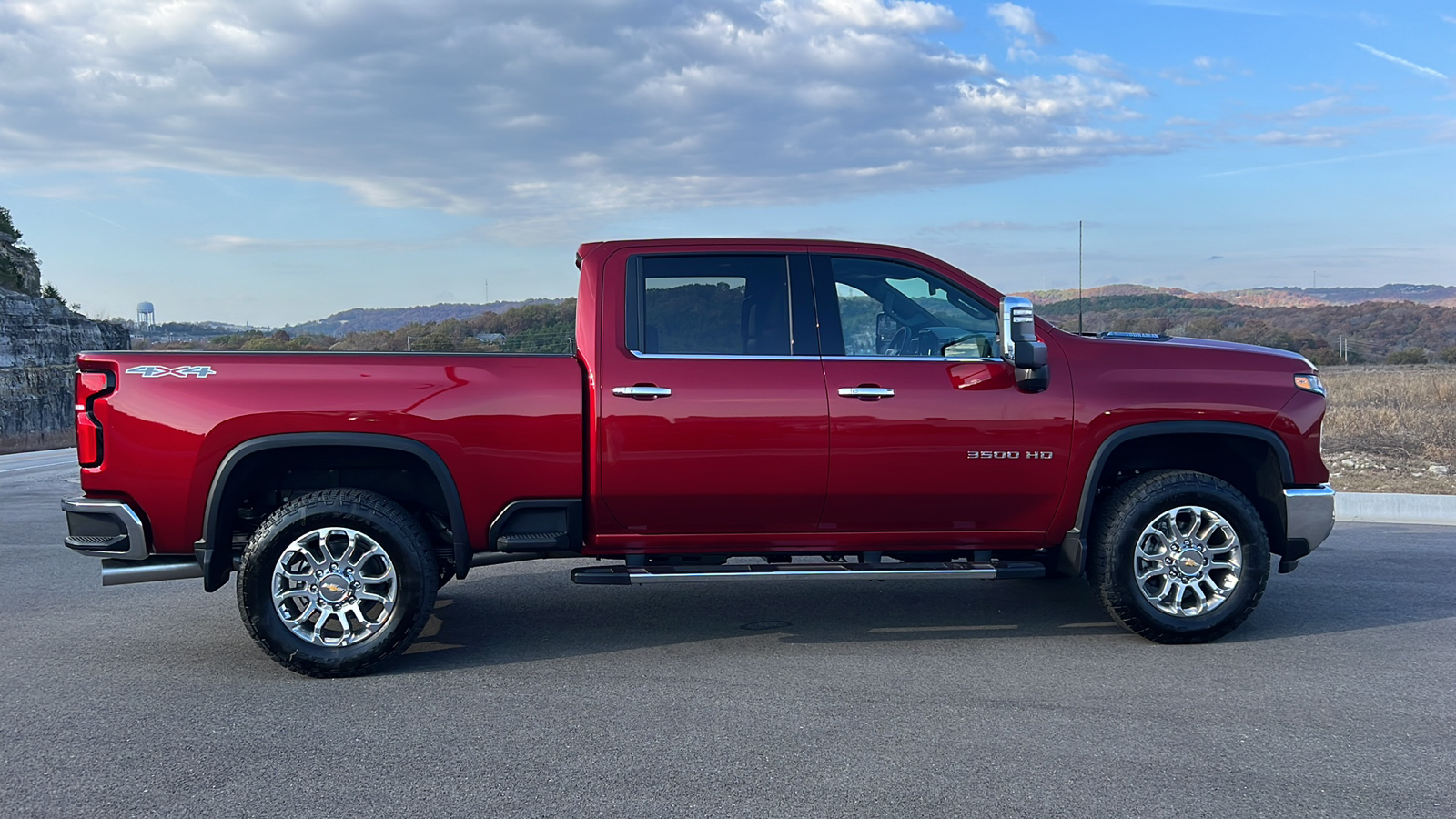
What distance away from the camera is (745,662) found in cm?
522

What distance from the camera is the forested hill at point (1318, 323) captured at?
42.6 m

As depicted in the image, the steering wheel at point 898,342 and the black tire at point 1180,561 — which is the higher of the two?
the steering wheel at point 898,342

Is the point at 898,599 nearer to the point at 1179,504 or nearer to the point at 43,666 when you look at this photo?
the point at 1179,504

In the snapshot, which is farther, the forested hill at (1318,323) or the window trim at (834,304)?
the forested hill at (1318,323)

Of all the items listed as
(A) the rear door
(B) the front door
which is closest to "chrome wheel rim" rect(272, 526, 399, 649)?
(A) the rear door

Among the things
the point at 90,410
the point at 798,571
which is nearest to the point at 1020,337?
the point at 798,571

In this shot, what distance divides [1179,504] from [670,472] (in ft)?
8.58

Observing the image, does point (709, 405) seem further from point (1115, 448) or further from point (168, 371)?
point (168, 371)

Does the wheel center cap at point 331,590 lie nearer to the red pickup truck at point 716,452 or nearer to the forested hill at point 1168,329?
the red pickup truck at point 716,452

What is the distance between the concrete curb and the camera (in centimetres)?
954

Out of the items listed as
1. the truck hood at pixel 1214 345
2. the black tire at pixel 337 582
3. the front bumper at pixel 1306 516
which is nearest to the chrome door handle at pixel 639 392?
the black tire at pixel 337 582

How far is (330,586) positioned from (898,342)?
3.05 meters

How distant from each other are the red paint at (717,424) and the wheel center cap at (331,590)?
659mm

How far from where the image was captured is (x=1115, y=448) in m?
5.53
